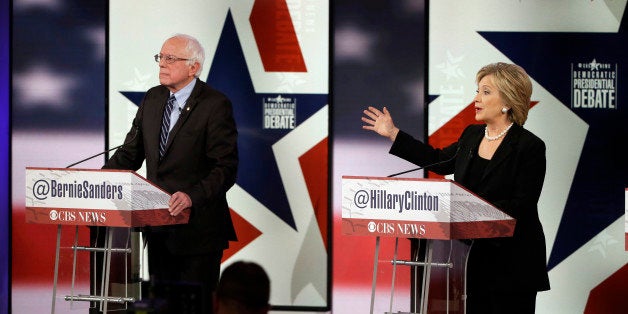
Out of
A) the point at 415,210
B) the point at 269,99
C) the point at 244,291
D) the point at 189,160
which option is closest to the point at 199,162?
the point at 189,160

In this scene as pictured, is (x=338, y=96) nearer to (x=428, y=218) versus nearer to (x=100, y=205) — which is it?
(x=100, y=205)

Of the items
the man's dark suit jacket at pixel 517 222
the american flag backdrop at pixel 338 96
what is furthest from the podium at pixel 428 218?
the american flag backdrop at pixel 338 96

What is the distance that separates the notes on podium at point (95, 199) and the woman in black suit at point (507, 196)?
4.51ft

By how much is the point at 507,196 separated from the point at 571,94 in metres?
2.34

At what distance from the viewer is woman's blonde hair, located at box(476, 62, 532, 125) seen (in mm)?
4836

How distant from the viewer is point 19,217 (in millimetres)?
7051

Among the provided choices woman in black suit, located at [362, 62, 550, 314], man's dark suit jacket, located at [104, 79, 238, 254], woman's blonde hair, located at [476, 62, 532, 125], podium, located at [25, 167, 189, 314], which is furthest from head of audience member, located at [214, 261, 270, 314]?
woman's blonde hair, located at [476, 62, 532, 125]

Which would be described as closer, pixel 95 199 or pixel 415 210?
pixel 415 210

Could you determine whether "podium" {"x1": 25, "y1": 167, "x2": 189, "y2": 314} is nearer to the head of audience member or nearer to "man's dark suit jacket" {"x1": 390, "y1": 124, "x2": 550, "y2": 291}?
"man's dark suit jacket" {"x1": 390, "y1": 124, "x2": 550, "y2": 291}

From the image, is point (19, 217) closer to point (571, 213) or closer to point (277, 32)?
point (277, 32)

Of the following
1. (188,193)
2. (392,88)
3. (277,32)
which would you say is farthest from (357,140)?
(188,193)

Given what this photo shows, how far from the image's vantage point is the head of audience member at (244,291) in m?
2.87

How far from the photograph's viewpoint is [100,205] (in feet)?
15.3

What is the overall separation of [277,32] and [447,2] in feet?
3.68
